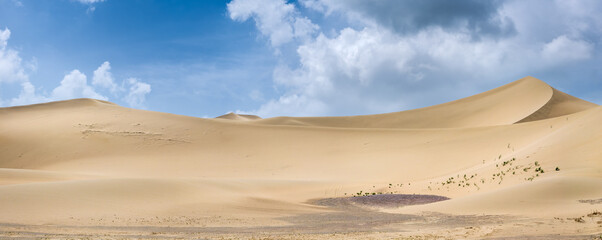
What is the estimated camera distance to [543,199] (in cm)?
1590

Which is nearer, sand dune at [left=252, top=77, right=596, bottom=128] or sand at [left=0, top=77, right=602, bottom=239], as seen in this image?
sand at [left=0, top=77, right=602, bottom=239]

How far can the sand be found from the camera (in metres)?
13.0

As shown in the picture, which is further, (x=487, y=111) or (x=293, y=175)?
(x=487, y=111)

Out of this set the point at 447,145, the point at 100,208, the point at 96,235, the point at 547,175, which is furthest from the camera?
the point at 447,145

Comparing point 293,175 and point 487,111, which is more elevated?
point 487,111

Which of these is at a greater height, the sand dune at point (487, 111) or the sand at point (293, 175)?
the sand dune at point (487, 111)

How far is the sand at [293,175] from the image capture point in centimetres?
1303

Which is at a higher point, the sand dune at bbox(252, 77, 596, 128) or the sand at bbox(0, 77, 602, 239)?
the sand dune at bbox(252, 77, 596, 128)

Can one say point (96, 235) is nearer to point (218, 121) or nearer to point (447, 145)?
point (447, 145)

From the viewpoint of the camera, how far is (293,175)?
3297cm

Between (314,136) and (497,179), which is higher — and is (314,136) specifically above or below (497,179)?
above

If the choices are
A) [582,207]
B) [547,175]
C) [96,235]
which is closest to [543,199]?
[582,207]

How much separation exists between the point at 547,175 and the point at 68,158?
3036cm

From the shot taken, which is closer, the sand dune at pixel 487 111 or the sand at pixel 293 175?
the sand at pixel 293 175
